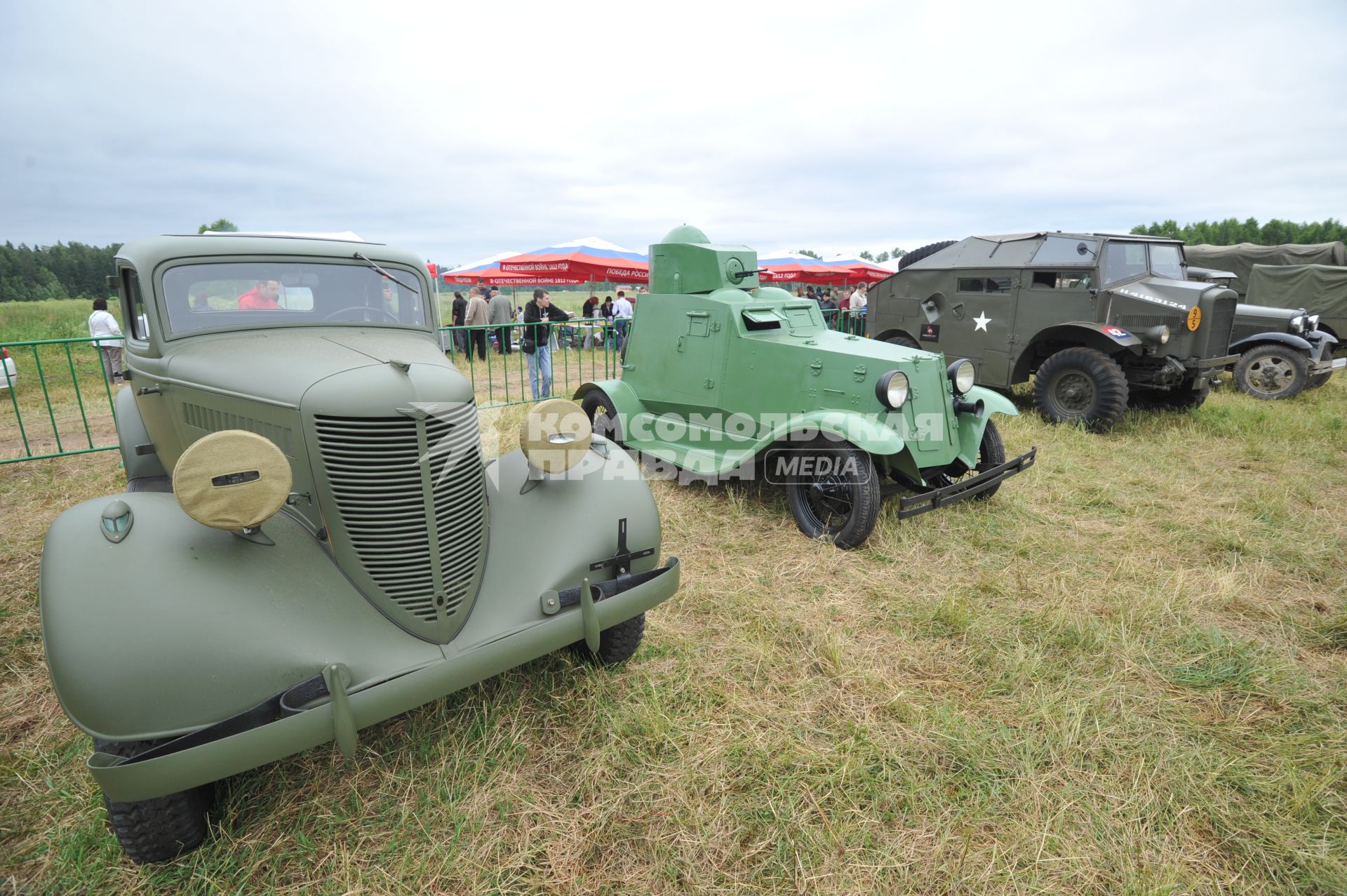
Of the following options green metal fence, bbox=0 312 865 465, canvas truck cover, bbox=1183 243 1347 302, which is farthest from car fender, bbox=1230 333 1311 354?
green metal fence, bbox=0 312 865 465

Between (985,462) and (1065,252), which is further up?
(1065,252)

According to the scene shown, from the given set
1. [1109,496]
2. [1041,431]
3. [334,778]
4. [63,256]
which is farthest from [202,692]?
[63,256]

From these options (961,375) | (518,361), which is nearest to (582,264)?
(518,361)

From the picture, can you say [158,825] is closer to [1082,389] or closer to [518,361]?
[1082,389]

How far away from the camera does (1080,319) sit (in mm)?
7477

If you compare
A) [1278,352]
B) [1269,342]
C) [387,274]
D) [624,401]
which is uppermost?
[387,274]

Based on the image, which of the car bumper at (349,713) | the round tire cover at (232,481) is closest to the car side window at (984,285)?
the car bumper at (349,713)

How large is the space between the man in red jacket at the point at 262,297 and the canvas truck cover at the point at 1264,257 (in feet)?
51.4

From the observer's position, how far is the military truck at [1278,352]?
8.73 meters

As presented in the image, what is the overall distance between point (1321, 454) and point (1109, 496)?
2932mm

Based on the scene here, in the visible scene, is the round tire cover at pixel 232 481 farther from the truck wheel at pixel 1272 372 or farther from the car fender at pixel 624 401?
the truck wheel at pixel 1272 372

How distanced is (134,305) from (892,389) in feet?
13.7

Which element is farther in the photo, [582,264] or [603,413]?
[582,264]

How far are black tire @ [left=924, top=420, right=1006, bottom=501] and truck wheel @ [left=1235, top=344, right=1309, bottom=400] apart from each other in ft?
21.4
